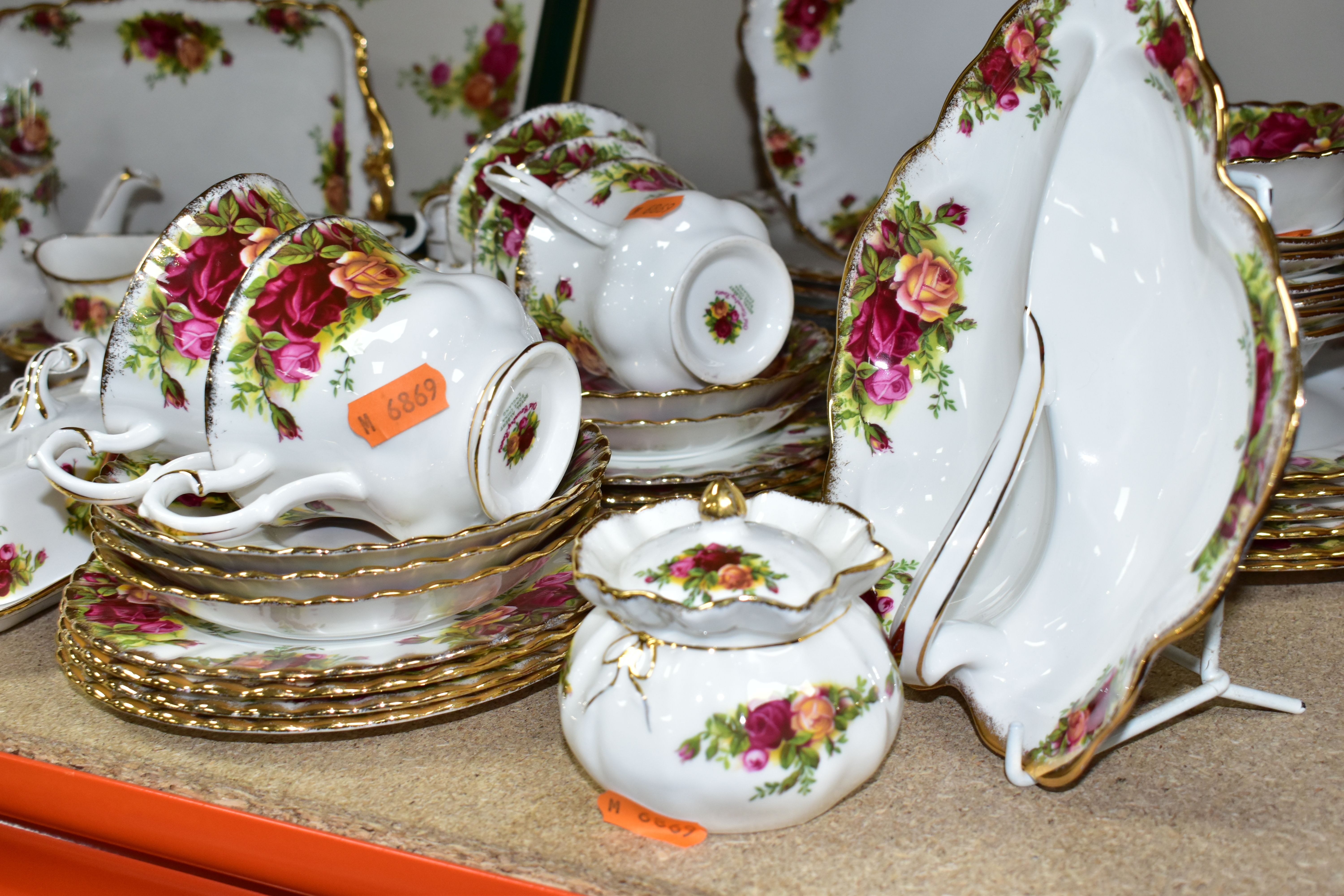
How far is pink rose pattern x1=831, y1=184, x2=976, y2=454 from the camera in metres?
0.75

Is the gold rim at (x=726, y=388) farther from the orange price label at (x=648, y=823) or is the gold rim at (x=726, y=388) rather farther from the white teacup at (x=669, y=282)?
the orange price label at (x=648, y=823)

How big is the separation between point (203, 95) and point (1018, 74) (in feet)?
3.34

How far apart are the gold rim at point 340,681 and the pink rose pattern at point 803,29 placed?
68cm

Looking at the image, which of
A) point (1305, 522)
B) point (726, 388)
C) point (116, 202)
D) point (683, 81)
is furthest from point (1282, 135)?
point (116, 202)

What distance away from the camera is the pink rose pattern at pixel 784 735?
1.73ft

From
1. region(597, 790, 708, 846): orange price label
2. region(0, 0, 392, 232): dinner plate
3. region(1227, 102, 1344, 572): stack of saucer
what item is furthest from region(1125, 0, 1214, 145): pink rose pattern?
region(0, 0, 392, 232): dinner plate

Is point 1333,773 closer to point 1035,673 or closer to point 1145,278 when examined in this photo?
point 1035,673

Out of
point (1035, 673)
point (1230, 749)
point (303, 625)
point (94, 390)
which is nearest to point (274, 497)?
point (303, 625)

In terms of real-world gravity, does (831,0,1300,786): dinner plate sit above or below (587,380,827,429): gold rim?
above

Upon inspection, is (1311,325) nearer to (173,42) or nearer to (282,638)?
(282,638)

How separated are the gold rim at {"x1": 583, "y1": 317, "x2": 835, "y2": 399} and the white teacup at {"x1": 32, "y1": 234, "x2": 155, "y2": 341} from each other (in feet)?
1.71

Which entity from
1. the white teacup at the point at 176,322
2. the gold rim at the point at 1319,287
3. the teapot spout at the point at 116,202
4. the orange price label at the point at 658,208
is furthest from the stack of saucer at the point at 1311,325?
the teapot spout at the point at 116,202

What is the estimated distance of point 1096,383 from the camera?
25.3 inches

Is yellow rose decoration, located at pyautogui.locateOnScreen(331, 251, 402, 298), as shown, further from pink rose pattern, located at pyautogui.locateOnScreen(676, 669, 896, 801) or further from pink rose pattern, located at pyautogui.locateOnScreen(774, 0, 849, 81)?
pink rose pattern, located at pyautogui.locateOnScreen(774, 0, 849, 81)
